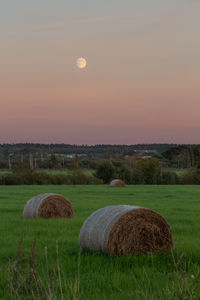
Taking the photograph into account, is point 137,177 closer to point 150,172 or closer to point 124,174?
point 124,174

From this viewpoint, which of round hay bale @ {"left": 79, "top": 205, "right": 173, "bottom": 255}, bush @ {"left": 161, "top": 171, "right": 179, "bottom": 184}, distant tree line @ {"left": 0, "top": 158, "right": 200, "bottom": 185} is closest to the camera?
round hay bale @ {"left": 79, "top": 205, "right": 173, "bottom": 255}

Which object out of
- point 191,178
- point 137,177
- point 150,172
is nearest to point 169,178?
point 150,172

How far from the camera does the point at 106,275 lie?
754 cm

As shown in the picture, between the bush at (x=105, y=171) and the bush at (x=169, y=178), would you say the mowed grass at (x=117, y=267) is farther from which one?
the bush at (x=169, y=178)

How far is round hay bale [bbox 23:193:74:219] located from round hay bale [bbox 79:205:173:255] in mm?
7934

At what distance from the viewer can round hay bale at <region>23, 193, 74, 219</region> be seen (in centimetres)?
1773

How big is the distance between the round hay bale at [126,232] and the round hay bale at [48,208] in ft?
26.0

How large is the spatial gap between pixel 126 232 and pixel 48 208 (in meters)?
8.99

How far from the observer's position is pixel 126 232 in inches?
370

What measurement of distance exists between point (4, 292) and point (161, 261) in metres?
3.49

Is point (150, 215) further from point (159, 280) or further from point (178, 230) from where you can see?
point (178, 230)

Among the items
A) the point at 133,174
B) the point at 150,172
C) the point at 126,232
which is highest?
the point at 150,172

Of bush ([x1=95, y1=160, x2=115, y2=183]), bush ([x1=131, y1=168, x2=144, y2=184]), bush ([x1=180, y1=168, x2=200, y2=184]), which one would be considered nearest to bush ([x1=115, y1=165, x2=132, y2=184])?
bush ([x1=131, y1=168, x2=144, y2=184])

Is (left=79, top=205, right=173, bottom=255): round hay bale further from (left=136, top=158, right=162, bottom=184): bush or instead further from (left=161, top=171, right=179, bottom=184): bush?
(left=161, top=171, right=179, bottom=184): bush
